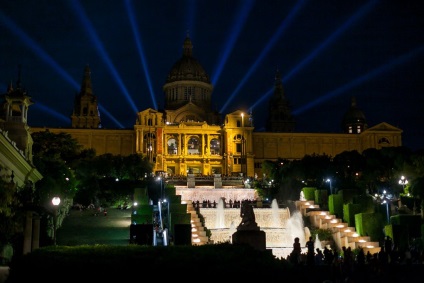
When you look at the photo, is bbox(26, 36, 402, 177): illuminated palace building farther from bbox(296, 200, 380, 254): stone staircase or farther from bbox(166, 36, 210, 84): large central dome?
bbox(296, 200, 380, 254): stone staircase

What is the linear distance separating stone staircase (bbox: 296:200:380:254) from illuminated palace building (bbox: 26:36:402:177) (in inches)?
1522

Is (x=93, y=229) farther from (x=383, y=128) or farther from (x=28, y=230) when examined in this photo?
(x=383, y=128)

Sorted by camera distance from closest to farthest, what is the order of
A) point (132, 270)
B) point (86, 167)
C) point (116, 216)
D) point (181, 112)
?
1. point (132, 270)
2. point (116, 216)
3. point (86, 167)
4. point (181, 112)

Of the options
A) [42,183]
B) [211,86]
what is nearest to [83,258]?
[42,183]

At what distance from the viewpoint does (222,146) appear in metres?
101

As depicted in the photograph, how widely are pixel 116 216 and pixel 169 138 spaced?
180ft

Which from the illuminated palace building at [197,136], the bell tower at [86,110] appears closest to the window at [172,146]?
the illuminated palace building at [197,136]

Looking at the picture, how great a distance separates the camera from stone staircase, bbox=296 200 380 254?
4008 cm

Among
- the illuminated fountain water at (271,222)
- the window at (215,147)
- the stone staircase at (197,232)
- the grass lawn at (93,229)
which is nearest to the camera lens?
the grass lawn at (93,229)

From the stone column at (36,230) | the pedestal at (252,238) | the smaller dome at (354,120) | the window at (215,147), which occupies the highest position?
the smaller dome at (354,120)

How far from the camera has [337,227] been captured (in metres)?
44.7

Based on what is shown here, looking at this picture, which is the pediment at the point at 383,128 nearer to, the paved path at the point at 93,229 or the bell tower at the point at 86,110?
the bell tower at the point at 86,110

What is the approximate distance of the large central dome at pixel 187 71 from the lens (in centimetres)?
11719

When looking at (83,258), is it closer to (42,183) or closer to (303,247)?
(42,183)
